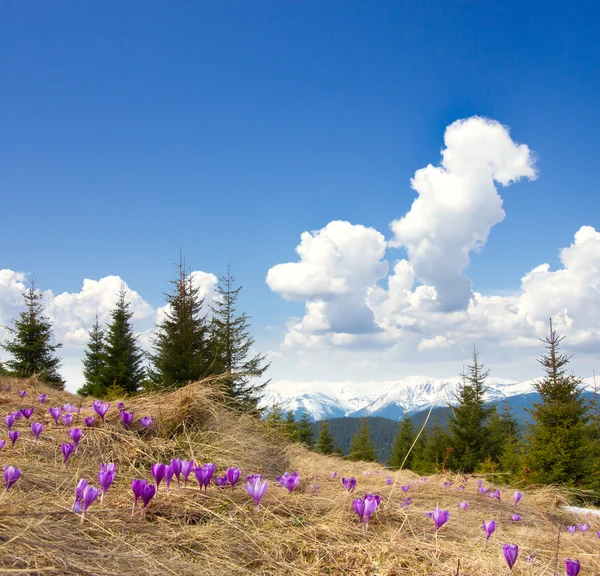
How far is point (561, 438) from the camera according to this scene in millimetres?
13047

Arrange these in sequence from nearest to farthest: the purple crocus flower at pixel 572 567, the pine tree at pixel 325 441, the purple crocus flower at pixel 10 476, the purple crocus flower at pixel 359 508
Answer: the purple crocus flower at pixel 572 567 → the purple crocus flower at pixel 10 476 → the purple crocus flower at pixel 359 508 → the pine tree at pixel 325 441

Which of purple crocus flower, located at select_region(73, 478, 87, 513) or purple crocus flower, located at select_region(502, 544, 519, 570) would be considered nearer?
purple crocus flower, located at select_region(502, 544, 519, 570)

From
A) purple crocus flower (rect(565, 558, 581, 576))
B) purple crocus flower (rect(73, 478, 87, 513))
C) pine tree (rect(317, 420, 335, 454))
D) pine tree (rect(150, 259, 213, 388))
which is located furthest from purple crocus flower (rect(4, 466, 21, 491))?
pine tree (rect(317, 420, 335, 454))

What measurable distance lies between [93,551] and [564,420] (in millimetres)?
15054

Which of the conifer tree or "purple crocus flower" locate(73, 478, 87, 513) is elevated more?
"purple crocus flower" locate(73, 478, 87, 513)

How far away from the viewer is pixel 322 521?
2.51m

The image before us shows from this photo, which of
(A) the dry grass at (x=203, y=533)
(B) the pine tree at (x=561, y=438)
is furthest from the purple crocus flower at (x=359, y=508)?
(B) the pine tree at (x=561, y=438)

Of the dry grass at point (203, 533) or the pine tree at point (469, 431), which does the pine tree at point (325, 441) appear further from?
the dry grass at point (203, 533)

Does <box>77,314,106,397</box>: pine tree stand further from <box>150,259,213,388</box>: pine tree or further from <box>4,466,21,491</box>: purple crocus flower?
<box>4,466,21,491</box>: purple crocus flower

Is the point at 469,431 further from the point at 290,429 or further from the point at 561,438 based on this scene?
the point at 290,429

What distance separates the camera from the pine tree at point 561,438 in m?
12.7

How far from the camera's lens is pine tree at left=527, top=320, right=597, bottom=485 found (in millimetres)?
12719

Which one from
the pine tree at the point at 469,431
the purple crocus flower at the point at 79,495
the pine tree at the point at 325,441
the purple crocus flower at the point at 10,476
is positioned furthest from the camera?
the pine tree at the point at 325,441

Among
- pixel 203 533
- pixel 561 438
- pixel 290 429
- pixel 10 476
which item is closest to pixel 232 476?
pixel 203 533
